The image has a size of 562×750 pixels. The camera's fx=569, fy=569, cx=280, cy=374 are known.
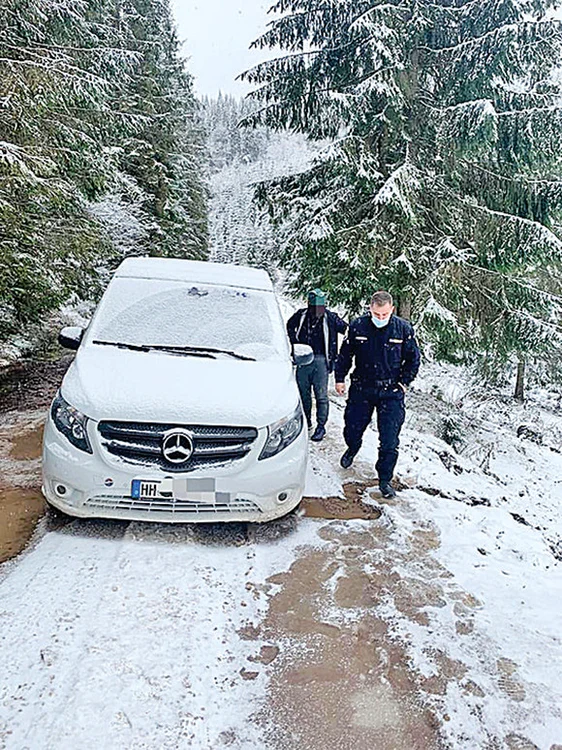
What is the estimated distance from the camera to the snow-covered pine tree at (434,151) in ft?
34.6

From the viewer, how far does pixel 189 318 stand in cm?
560

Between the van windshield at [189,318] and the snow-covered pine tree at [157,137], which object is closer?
the van windshield at [189,318]

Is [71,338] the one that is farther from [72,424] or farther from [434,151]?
[434,151]

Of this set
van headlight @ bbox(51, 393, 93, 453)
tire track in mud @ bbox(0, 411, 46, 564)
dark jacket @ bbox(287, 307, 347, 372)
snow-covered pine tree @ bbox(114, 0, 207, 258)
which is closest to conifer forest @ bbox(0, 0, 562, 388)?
tire track in mud @ bbox(0, 411, 46, 564)

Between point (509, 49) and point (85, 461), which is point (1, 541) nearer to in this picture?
point (85, 461)

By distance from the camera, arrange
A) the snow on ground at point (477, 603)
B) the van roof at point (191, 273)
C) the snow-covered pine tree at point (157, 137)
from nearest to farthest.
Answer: the snow on ground at point (477, 603) → the van roof at point (191, 273) → the snow-covered pine tree at point (157, 137)

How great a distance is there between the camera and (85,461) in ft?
13.5

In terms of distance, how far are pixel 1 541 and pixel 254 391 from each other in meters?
2.26

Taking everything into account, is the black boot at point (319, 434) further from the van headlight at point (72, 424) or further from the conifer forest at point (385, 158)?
the van headlight at point (72, 424)

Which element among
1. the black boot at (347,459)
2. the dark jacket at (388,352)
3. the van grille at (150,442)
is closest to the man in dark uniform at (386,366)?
the dark jacket at (388,352)

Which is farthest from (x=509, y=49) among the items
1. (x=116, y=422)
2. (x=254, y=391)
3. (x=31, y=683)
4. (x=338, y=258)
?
(x=31, y=683)

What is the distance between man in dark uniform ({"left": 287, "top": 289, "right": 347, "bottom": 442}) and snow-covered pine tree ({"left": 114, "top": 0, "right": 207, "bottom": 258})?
13.5 meters

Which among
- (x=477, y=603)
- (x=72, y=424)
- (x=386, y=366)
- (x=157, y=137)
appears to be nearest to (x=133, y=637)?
(x=72, y=424)

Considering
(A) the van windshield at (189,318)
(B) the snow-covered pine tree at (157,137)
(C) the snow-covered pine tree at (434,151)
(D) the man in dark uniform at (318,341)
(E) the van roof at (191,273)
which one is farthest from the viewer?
(B) the snow-covered pine tree at (157,137)
